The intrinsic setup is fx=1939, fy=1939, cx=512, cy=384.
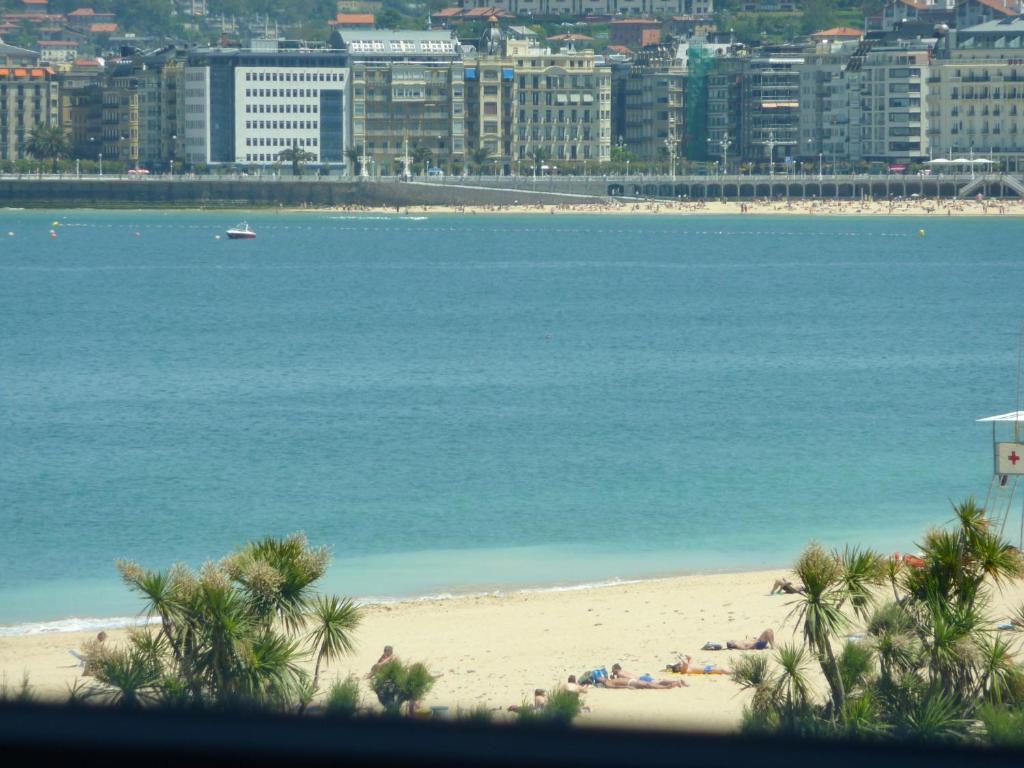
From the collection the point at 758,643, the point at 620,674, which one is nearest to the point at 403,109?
the point at 758,643

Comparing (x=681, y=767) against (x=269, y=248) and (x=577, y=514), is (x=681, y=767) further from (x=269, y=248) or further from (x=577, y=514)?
(x=269, y=248)

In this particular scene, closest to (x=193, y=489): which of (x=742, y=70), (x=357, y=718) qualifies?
(x=357, y=718)

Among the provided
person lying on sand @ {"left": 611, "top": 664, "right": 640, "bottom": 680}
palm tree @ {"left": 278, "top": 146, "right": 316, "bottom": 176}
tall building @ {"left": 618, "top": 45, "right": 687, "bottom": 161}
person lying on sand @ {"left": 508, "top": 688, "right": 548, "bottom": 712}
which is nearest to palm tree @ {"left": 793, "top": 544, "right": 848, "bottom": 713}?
person lying on sand @ {"left": 508, "top": 688, "right": 548, "bottom": 712}

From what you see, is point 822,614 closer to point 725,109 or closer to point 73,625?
point 73,625

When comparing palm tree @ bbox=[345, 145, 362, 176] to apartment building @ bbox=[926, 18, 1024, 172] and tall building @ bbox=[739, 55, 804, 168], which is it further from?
apartment building @ bbox=[926, 18, 1024, 172]

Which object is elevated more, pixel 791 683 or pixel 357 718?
pixel 357 718

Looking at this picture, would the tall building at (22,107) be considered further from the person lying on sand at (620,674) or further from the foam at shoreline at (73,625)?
the person lying on sand at (620,674)

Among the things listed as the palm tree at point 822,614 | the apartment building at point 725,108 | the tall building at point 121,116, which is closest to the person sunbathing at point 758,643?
the palm tree at point 822,614
